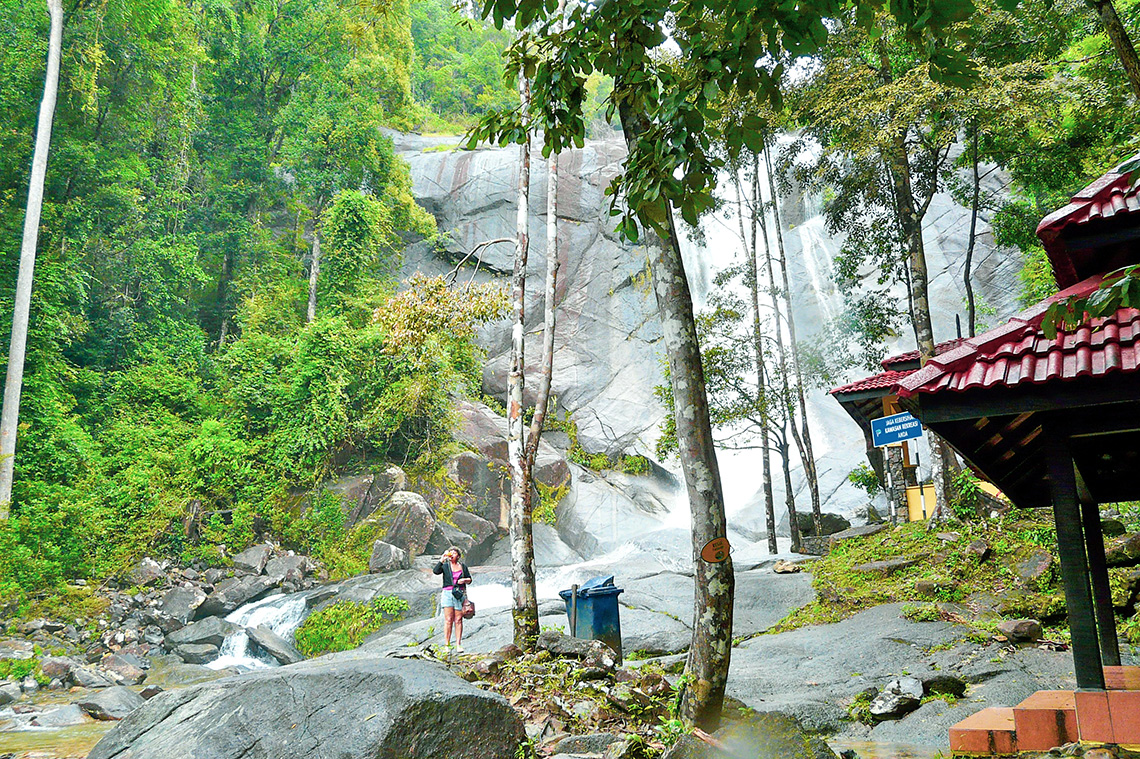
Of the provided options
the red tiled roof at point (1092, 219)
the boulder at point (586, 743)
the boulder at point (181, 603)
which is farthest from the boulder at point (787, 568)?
the boulder at point (181, 603)

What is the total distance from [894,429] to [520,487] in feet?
20.4

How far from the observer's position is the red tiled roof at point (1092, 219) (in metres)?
4.69

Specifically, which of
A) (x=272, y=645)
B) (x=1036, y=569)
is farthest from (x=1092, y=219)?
(x=272, y=645)

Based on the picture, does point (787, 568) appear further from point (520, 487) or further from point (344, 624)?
point (344, 624)

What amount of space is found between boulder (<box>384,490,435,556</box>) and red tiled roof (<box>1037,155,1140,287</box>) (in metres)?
17.9

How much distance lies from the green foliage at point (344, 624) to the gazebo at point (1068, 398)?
13.3 meters

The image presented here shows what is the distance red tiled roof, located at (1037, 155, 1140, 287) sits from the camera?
469 cm

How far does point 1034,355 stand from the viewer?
4.56 m

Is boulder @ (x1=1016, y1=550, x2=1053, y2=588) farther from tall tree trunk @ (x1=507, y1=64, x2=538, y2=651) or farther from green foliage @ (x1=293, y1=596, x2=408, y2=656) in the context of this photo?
green foliage @ (x1=293, y1=596, x2=408, y2=656)

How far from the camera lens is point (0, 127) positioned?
1997cm

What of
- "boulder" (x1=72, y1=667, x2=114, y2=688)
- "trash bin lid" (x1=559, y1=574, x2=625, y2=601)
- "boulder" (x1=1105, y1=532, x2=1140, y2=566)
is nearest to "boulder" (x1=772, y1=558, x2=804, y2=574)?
"boulder" (x1=1105, y1=532, x2=1140, y2=566)

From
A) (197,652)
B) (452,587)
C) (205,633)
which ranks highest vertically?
(452,587)

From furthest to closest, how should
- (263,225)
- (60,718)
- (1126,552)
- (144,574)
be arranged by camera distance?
1. (263,225)
2. (144,574)
3. (60,718)
4. (1126,552)

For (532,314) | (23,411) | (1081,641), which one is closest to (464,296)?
(1081,641)
